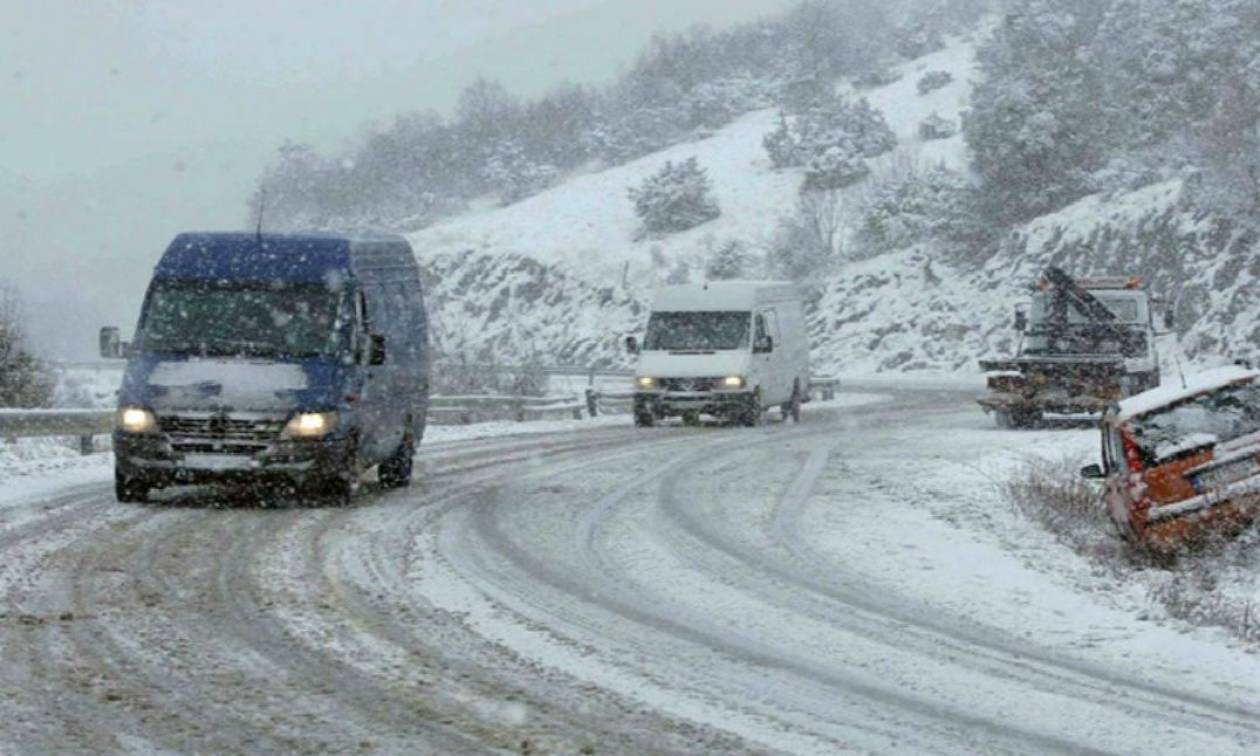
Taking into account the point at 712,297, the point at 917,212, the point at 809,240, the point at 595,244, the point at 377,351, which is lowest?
the point at 377,351

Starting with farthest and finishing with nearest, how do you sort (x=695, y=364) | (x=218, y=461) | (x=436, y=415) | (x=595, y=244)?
(x=595, y=244)
(x=436, y=415)
(x=695, y=364)
(x=218, y=461)

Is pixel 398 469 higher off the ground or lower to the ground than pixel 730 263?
lower

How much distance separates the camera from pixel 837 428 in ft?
93.6

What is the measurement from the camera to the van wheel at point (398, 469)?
17.0 m

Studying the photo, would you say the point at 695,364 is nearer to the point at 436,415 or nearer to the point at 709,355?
the point at 709,355

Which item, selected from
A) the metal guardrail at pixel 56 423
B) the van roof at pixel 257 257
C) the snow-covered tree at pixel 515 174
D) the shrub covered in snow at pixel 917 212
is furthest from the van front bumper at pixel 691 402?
the snow-covered tree at pixel 515 174

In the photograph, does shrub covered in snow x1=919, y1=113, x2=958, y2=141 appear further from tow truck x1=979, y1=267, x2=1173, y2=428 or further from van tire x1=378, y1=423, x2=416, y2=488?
van tire x1=378, y1=423, x2=416, y2=488

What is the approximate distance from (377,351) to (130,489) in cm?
241

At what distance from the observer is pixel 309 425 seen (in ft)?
46.9

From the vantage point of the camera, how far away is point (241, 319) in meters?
15.1

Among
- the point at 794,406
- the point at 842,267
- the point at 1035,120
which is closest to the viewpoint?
the point at 794,406

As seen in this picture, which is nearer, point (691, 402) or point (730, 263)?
point (691, 402)

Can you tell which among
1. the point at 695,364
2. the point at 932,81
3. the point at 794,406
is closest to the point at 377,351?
the point at 695,364

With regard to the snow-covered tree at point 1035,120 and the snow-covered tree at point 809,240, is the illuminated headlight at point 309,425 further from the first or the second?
the snow-covered tree at point 809,240
